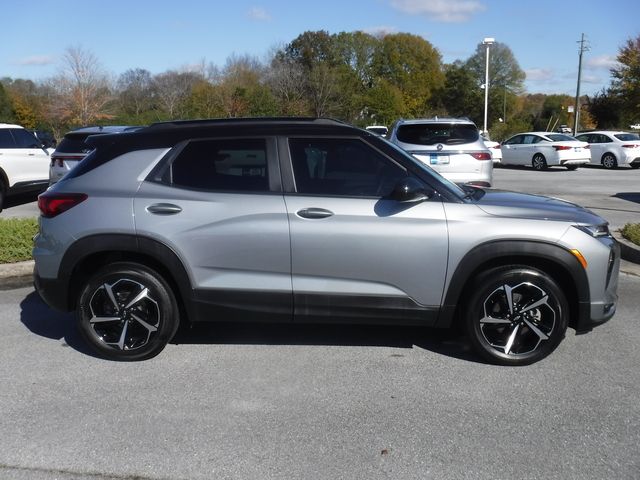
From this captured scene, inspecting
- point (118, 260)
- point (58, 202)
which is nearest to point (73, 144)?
point (58, 202)

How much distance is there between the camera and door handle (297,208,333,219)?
4348 millimetres

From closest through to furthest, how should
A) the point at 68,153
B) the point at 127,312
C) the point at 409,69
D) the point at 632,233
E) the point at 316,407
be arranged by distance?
the point at 316,407
the point at 127,312
the point at 632,233
the point at 68,153
the point at 409,69

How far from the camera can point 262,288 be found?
4457 millimetres

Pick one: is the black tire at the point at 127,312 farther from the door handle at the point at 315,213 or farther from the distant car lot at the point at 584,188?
the distant car lot at the point at 584,188

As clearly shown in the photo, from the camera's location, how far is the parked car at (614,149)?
23312 mm

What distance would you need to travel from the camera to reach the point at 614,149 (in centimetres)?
2373

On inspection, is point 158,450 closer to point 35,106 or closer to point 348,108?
point 348,108

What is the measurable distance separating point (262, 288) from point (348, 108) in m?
43.8

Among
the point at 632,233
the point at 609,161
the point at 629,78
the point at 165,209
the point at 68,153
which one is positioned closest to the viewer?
the point at 165,209

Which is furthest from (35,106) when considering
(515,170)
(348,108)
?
(515,170)

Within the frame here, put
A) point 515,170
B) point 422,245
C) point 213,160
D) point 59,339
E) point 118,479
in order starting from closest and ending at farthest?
1. point 118,479
2. point 422,245
3. point 213,160
4. point 59,339
5. point 515,170

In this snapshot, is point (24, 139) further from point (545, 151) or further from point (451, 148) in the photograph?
point (545, 151)

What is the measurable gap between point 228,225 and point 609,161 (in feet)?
75.9

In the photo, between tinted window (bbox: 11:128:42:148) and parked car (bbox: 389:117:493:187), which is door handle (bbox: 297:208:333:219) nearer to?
parked car (bbox: 389:117:493:187)
